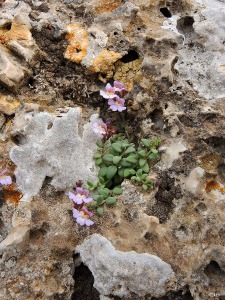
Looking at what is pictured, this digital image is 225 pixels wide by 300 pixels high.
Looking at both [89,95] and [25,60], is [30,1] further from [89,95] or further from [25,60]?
[89,95]

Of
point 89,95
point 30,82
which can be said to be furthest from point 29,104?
point 89,95

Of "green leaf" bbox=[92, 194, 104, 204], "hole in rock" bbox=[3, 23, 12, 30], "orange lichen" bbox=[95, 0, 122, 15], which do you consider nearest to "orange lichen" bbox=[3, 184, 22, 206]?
"green leaf" bbox=[92, 194, 104, 204]

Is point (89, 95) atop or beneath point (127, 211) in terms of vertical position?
atop

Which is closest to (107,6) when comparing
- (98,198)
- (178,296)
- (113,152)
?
(113,152)

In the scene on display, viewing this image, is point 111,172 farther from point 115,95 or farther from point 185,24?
point 185,24

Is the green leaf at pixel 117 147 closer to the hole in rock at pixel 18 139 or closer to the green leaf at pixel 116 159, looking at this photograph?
the green leaf at pixel 116 159

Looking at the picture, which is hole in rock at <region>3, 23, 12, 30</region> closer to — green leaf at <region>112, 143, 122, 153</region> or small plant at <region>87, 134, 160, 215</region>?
small plant at <region>87, 134, 160, 215</region>

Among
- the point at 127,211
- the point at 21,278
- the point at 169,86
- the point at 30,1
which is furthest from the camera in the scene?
the point at 30,1
